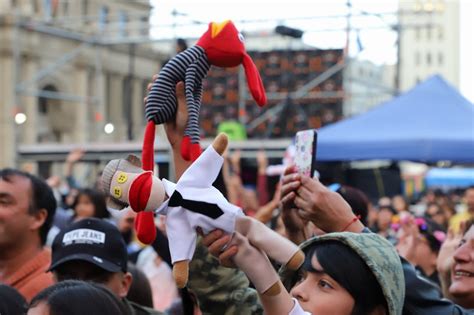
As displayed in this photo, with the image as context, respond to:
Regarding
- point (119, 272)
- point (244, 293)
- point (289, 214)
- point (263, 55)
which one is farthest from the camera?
point (263, 55)

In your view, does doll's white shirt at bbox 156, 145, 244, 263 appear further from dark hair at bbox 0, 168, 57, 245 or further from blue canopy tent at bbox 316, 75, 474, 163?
blue canopy tent at bbox 316, 75, 474, 163

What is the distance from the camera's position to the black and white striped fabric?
2.51 meters

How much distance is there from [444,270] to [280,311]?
87.7 inches

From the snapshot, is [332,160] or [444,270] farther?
[332,160]

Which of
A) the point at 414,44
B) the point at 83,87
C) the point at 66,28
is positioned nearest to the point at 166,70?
the point at 66,28

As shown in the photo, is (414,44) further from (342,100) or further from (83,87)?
(342,100)

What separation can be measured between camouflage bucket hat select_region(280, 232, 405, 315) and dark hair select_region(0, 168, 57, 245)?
2124mm

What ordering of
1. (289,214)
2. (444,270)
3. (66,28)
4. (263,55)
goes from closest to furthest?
(289,214)
(444,270)
(263,55)
(66,28)

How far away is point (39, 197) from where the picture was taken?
4.41 m

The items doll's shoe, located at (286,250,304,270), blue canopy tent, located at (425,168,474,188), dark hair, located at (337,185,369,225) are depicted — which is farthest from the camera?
blue canopy tent, located at (425,168,474,188)

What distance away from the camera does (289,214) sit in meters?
3.27

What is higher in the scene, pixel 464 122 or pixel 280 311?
pixel 280 311

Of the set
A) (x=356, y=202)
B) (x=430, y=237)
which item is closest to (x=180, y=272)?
(x=356, y=202)

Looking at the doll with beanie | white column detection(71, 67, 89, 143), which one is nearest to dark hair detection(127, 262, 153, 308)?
the doll with beanie
